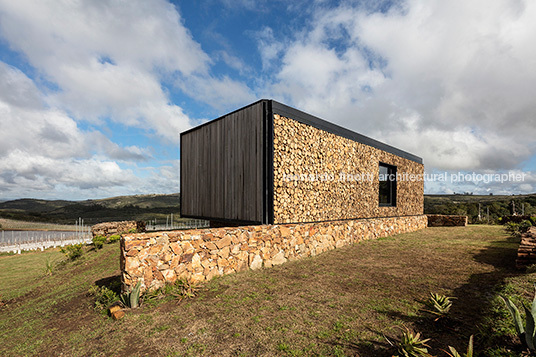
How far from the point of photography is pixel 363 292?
4812mm

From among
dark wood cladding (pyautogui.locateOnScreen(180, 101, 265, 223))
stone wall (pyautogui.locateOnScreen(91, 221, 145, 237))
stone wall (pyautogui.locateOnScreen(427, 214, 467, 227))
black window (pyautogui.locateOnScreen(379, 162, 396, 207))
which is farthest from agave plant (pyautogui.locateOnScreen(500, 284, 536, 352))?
stone wall (pyautogui.locateOnScreen(427, 214, 467, 227))

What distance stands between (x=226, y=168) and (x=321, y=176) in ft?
11.4

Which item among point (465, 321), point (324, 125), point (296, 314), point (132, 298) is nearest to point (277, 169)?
point (324, 125)

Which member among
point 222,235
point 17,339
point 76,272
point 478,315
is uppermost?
point 222,235

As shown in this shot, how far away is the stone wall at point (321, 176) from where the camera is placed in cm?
775

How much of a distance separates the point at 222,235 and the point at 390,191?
11153 mm

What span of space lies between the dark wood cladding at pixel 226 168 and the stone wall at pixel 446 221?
1496cm

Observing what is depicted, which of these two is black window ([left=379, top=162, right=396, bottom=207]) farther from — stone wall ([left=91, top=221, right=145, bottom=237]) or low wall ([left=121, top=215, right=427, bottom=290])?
stone wall ([left=91, top=221, right=145, bottom=237])

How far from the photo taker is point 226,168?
912 cm

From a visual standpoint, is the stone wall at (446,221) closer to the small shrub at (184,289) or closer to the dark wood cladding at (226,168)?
the dark wood cladding at (226,168)

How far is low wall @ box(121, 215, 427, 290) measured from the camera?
489 cm

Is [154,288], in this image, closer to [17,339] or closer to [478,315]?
[17,339]

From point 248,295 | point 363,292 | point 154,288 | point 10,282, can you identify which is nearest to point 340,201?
point 363,292

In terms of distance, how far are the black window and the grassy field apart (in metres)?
6.09
